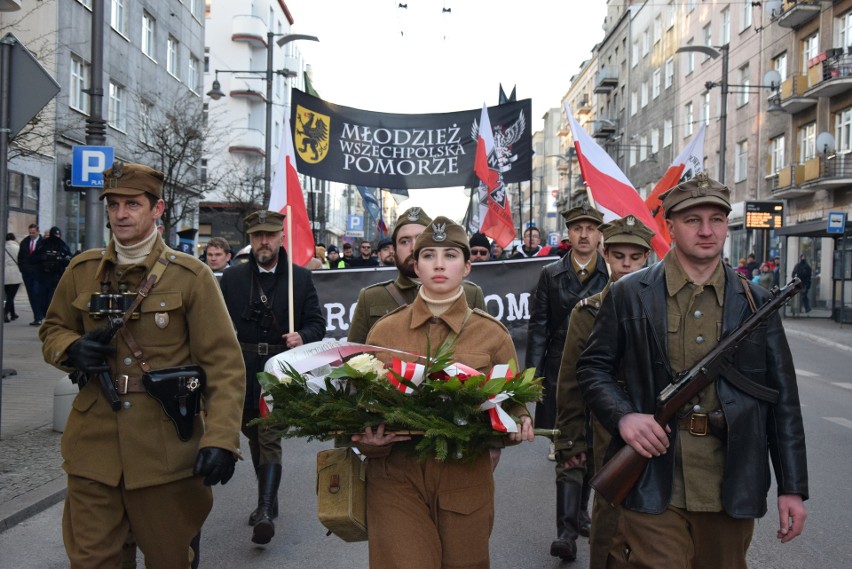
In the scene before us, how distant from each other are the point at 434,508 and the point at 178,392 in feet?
3.71

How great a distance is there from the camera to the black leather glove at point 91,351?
348cm

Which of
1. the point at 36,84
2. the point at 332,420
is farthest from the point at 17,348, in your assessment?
the point at 332,420

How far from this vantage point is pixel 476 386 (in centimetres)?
313

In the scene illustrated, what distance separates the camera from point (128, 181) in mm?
3719

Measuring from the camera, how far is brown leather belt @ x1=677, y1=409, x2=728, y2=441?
3.16 metres

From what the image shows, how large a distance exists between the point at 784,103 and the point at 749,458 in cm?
3370

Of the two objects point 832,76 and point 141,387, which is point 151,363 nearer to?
point 141,387

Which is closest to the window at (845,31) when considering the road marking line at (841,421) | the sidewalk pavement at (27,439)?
the road marking line at (841,421)

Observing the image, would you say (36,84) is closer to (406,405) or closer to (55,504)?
(55,504)

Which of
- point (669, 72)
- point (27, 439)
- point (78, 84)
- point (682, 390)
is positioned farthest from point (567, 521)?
point (669, 72)

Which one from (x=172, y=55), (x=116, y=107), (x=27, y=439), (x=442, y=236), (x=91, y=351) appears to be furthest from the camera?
(x=172, y=55)

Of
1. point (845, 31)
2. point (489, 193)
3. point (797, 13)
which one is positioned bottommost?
point (489, 193)

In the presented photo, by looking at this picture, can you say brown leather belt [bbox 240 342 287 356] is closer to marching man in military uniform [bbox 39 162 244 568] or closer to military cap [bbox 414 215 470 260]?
marching man in military uniform [bbox 39 162 244 568]

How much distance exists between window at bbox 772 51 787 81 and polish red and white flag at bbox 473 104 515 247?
1147 inches
